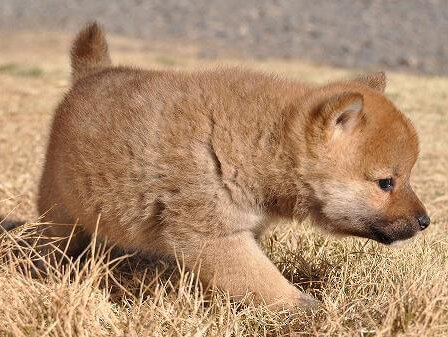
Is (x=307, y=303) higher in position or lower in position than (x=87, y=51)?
lower

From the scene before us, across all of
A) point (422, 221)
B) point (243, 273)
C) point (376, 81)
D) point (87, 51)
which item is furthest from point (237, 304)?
Result: point (87, 51)

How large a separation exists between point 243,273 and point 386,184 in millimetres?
745

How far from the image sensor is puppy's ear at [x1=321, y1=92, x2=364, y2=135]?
328cm

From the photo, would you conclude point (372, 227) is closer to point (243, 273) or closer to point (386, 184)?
point (386, 184)

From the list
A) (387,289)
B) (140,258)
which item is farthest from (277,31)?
(387,289)

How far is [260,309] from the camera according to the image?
11.0 feet

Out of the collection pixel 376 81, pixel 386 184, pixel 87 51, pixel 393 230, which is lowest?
pixel 393 230

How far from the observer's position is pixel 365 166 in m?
3.40

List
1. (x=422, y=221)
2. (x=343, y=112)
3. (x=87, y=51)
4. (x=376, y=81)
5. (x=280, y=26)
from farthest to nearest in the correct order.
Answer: (x=280, y=26), (x=87, y=51), (x=376, y=81), (x=422, y=221), (x=343, y=112)

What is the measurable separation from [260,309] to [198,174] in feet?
2.10

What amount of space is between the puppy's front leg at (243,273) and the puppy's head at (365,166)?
37 cm

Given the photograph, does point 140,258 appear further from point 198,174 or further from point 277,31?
point 277,31

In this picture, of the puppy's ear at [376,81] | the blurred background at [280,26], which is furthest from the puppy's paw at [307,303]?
the blurred background at [280,26]

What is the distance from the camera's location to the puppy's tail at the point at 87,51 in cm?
445
